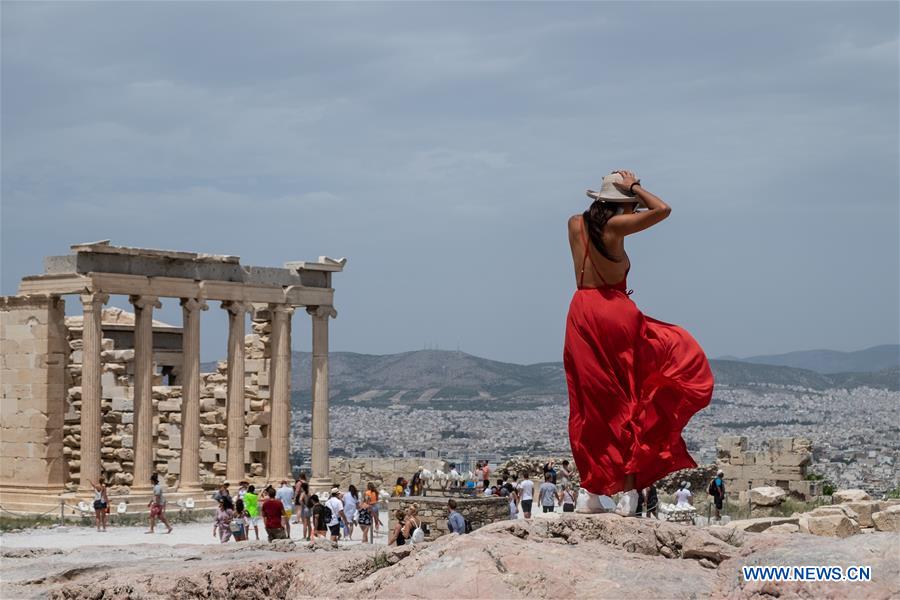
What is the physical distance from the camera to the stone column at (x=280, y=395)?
34656mm

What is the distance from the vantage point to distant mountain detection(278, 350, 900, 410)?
461 feet

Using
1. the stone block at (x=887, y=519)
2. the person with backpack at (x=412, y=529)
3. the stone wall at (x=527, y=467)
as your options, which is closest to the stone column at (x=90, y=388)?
the stone wall at (x=527, y=467)

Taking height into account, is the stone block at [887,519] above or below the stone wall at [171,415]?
below

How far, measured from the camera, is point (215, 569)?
44.8 ft

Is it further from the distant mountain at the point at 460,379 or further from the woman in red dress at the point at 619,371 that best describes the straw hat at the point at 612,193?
the distant mountain at the point at 460,379

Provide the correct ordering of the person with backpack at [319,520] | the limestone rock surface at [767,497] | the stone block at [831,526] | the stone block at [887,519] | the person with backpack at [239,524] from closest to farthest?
the stone block at [831,526] < the stone block at [887,519] < the person with backpack at [239,524] < the person with backpack at [319,520] < the limestone rock surface at [767,497]

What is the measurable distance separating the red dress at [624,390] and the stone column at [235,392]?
68.8ft

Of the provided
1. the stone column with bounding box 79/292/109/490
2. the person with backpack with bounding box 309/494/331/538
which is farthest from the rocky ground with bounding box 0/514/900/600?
the stone column with bounding box 79/292/109/490

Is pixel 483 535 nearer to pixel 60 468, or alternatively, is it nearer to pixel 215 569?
pixel 215 569

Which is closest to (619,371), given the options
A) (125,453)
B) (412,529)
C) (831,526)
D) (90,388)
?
(412,529)

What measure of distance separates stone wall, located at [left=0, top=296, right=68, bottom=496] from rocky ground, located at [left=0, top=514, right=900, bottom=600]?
18.0 meters

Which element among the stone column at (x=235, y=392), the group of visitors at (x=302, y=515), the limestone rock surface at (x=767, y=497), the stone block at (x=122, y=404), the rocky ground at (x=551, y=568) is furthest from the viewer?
the stone block at (x=122, y=404)

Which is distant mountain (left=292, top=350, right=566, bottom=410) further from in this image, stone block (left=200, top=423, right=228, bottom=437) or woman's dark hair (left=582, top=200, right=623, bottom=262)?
woman's dark hair (left=582, top=200, right=623, bottom=262)

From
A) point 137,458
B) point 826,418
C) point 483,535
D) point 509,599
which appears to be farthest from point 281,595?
point 826,418
